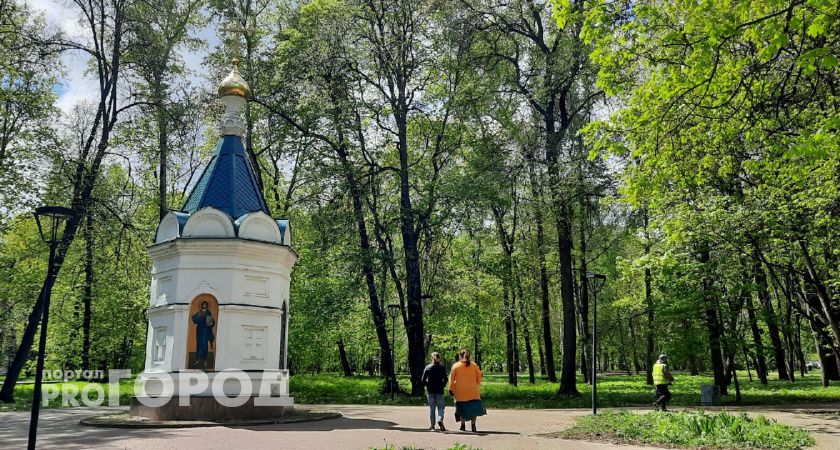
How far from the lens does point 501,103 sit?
2283 centimetres

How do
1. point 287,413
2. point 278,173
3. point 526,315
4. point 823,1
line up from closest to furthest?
point 823,1, point 287,413, point 278,173, point 526,315

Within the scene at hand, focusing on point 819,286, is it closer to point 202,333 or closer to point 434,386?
point 434,386

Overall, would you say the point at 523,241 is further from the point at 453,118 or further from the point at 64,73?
the point at 64,73

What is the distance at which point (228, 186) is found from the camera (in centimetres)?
1538

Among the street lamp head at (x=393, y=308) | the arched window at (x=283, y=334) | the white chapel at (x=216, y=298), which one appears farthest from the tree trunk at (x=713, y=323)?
the white chapel at (x=216, y=298)

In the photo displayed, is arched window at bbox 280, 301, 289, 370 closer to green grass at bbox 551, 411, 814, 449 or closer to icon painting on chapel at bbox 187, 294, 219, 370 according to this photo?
icon painting on chapel at bbox 187, 294, 219, 370

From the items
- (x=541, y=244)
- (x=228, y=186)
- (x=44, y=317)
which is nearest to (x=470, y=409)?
(x=44, y=317)

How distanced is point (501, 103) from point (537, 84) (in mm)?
1531

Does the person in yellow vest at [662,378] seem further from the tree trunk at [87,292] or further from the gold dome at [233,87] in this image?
the tree trunk at [87,292]

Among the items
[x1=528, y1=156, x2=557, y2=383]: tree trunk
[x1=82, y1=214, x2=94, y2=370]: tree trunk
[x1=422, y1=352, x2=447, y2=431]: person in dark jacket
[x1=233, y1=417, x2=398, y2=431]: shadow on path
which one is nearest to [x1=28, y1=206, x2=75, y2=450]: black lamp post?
[x1=233, y1=417, x2=398, y2=431]: shadow on path

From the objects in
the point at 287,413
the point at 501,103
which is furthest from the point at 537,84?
the point at 287,413

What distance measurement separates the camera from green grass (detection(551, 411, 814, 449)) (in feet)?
32.1

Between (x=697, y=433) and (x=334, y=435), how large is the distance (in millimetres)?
6095

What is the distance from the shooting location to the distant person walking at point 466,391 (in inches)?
471
